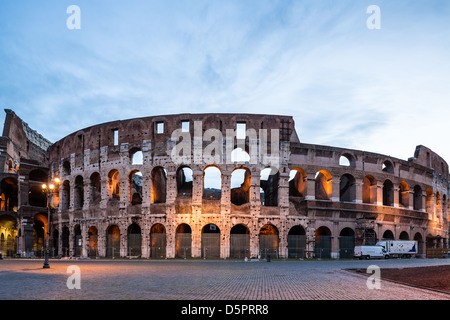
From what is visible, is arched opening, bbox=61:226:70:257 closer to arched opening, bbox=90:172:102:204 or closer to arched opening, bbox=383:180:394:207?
arched opening, bbox=90:172:102:204

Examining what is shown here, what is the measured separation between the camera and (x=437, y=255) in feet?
149

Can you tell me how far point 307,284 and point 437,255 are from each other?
36.8 metres

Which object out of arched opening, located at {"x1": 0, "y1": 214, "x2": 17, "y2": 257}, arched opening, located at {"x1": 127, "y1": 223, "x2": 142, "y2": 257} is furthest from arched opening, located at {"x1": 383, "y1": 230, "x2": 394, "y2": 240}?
arched opening, located at {"x1": 0, "y1": 214, "x2": 17, "y2": 257}

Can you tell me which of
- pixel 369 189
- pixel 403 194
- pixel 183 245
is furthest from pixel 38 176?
pixel 403 194

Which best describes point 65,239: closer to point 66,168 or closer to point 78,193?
point 78,193

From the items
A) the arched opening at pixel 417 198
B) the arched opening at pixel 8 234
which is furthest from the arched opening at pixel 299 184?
the arched opening at pixel 8 234

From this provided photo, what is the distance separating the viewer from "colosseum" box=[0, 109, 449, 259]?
36625 mm

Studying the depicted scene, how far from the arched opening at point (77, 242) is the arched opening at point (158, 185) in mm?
8199

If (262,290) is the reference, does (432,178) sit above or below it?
above

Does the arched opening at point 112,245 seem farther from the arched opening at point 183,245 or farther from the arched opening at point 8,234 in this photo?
the arched opening at point 8,234

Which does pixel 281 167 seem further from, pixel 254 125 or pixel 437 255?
pixel 437 255

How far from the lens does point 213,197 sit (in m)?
39.3

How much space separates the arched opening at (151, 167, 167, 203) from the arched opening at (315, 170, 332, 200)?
48.1 ft
